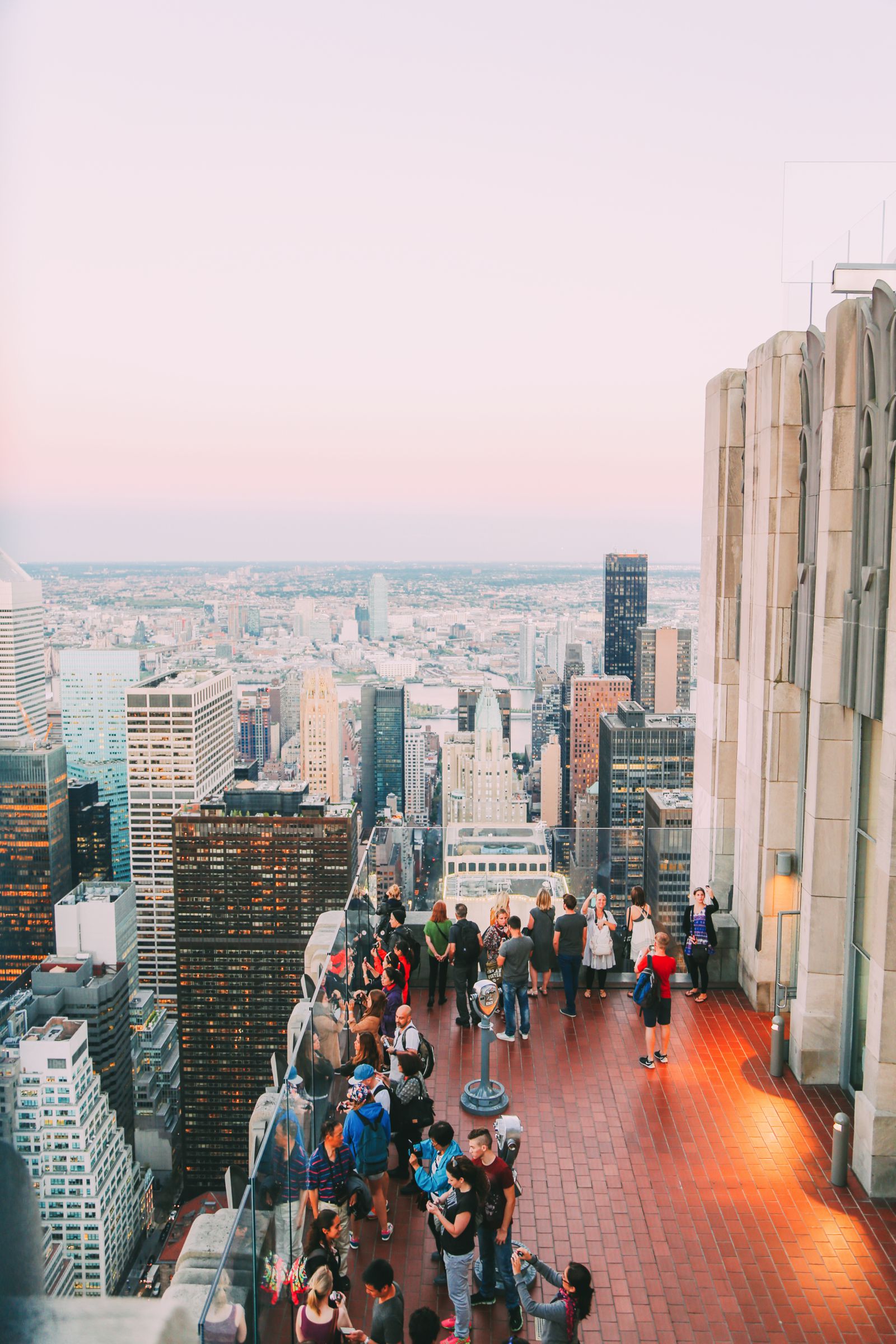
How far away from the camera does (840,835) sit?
8078 millimetres

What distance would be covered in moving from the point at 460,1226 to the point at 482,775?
55.4 metres

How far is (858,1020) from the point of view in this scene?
26.0ft

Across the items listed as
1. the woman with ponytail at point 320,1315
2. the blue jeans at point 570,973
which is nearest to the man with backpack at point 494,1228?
the woman with ponytail at point 320,1315

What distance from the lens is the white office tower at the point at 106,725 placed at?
5484 cm

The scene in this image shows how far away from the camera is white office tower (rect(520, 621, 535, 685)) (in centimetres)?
7756

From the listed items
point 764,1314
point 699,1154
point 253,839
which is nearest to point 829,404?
point 699,1154

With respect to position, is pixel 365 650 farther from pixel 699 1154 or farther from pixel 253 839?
pixel 699 1154

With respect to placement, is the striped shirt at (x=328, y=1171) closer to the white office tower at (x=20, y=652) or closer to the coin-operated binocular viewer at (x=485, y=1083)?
the coin-operated binocular viewer at (x=485, y=1083)

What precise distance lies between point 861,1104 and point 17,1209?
632 cm

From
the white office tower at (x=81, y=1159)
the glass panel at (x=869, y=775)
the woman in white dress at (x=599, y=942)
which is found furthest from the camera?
the white office tower at (x=81, y=1159)

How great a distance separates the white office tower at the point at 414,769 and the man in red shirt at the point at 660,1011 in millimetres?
54322

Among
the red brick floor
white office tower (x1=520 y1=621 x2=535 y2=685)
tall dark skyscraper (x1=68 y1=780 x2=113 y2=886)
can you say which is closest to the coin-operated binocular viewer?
the red brick floor

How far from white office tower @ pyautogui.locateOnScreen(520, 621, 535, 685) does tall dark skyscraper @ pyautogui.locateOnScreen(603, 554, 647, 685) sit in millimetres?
6373

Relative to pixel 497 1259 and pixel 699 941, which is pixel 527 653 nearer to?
pixel 699 941
